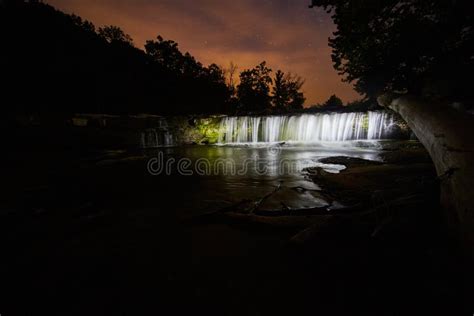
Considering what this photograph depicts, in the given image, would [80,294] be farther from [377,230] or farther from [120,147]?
[120,147]

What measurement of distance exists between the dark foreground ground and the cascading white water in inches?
518

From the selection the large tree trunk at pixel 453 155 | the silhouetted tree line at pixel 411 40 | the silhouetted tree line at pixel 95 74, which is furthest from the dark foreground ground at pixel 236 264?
the silhouetted tree line at pixel 95 74

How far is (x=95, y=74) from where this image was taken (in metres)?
20.4

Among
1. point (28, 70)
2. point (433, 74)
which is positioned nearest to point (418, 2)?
point (433, 74)

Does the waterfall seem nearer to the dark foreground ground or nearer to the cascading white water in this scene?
the cascading white water

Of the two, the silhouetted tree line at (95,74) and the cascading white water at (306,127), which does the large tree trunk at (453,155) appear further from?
Result: the silhouetted tree line at (95,74)

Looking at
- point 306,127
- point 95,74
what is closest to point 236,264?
point 306,127

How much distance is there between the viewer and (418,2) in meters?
3.30

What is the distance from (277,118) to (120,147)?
45.2 ft

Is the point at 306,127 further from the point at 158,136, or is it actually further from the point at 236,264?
the point at 236,264

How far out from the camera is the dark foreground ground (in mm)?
1261

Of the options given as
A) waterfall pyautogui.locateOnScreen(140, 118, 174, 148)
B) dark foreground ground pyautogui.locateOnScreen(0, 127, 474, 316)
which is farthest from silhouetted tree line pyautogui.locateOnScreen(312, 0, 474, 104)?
waterfall pyautogui.locateOnScreen(140, 118, 174, 148)

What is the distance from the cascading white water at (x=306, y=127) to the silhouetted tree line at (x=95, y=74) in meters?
12.4

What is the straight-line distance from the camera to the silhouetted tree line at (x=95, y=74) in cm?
1484
